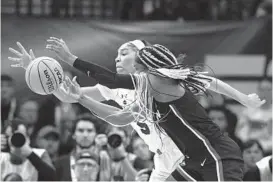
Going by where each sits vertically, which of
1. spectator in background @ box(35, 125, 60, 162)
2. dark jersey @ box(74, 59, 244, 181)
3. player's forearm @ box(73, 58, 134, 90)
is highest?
player's forearm @ box(73, 58, 134, 90)

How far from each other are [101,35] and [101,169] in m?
2.73

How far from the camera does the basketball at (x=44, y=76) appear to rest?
20.5 ft

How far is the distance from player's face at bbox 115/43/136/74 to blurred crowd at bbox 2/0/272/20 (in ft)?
13.2

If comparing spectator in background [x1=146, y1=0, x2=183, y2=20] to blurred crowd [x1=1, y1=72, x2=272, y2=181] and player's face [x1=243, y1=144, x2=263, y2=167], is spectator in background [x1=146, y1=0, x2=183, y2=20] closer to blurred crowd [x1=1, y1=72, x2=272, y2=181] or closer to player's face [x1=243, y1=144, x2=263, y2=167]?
blurred crowd [x1=1, y1=72, x2=272, y2=181]

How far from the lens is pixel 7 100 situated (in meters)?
9.54

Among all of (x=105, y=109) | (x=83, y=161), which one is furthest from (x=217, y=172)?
(x=83, y=161)

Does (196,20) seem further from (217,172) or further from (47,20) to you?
(217,172)

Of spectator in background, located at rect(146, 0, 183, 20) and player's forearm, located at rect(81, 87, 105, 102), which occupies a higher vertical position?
spectator in background, located at rect(146, 0, 183, 20)

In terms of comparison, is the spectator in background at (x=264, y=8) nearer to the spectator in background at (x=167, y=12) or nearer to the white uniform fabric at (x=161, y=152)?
the spectator in background at (x=167, y=12)

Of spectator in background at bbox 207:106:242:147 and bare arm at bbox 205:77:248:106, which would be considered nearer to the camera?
bare arm at bbox 205:77:248:106

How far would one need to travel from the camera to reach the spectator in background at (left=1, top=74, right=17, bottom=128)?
9438 millimetres

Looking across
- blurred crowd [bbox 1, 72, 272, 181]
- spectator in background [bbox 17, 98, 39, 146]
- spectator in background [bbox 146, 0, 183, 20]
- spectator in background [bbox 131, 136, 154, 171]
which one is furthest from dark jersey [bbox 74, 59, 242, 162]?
spectator in background [bbox 146, 0, 183, 20]

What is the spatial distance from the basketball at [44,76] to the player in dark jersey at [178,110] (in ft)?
0.89

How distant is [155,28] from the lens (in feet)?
35.4
